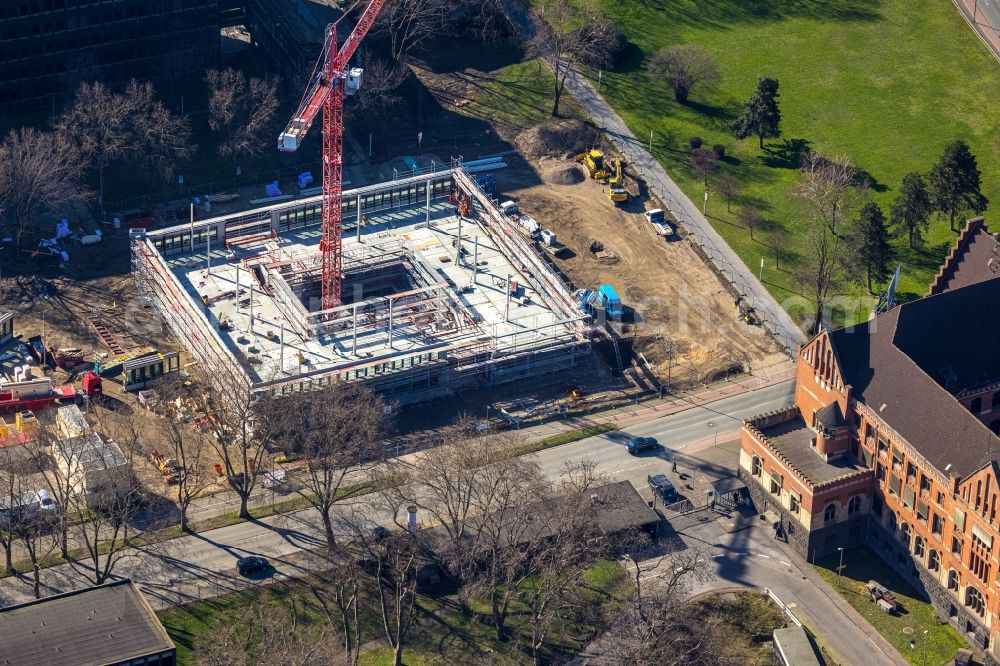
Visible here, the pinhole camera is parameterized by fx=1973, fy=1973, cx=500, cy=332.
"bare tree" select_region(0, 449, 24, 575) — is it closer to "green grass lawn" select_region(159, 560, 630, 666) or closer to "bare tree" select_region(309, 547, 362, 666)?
"green grass lawn" select_region(159, 560, 630, 666)

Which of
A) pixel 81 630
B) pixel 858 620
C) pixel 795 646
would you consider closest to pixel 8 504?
pixel 81 630

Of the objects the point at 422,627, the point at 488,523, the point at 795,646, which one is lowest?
the point at 795,646

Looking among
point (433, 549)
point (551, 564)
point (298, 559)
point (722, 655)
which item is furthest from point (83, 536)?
point (722, 655)

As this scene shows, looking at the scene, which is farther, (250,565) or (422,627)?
(250,565)

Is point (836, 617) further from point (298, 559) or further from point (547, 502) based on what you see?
point (298, 559)

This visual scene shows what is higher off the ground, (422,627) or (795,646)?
(422,627)

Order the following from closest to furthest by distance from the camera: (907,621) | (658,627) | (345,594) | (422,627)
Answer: (658,627)
(422,627)
(345,594)
(907,621)

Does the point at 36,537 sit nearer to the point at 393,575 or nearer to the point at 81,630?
the point at 81,630
